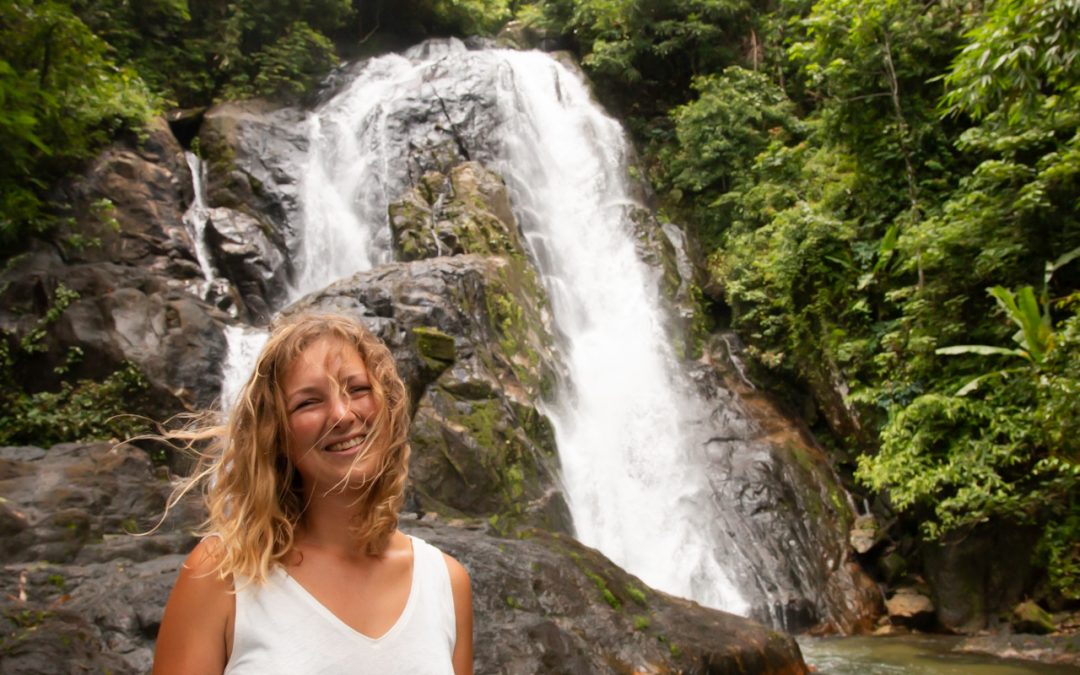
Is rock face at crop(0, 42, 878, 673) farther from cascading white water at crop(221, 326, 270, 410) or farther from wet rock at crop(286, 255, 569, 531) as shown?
cascading white water at crop(221, 326, 270, 410)

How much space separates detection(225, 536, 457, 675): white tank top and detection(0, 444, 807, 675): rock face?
313 cm

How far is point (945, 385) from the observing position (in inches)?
375

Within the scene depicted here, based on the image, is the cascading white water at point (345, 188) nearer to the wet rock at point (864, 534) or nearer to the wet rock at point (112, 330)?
the wet rock at point (112, 330)

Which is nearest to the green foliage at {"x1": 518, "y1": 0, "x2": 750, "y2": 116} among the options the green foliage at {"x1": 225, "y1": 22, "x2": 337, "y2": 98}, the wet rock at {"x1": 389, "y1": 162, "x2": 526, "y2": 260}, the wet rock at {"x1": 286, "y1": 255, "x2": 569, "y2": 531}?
the green foliage at {"x1": 225, "y1": 22, "x2": 337, "y2": 98}

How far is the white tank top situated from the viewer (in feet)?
4.39

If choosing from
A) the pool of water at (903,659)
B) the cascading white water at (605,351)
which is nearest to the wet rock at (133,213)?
the cascading white water at (605,351)

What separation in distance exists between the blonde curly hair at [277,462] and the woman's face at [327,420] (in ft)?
0.05

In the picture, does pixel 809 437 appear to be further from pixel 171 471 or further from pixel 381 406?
pixel 381 406

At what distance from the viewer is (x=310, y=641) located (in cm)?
136

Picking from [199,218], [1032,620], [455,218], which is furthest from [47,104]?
[1032,620]

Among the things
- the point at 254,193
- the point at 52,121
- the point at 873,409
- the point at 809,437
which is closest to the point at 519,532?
the point at 873,409

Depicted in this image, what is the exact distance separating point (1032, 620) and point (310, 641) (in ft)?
A: 30.6

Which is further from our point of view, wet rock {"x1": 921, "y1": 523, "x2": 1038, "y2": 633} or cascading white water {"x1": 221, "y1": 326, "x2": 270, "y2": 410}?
cascading white water {"x1": 221, "y1": 326, "x2": 270, "y2": 410}

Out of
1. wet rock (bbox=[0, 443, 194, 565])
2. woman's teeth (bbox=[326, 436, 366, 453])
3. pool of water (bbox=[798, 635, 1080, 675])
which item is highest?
woman's teeth (bbox=[326, 436, 366, 453])
